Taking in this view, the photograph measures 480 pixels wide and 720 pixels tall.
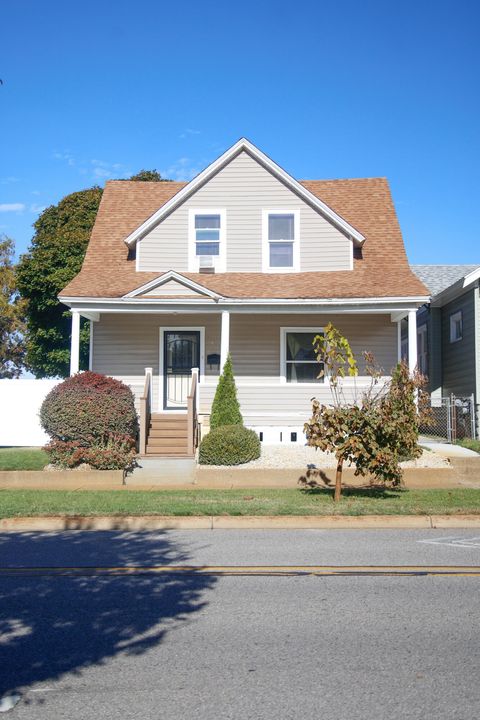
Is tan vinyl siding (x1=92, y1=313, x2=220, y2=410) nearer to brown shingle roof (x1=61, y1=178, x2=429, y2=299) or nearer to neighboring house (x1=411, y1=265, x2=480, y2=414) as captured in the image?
brown shingle roof (x1=61, y1=178, x2=429, y2=299)

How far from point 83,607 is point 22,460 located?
10.8 metres

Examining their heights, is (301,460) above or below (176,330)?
below

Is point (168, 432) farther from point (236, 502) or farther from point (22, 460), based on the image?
point (236, 502)

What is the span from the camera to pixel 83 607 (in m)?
6.48

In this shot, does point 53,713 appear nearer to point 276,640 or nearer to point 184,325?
point 276,640

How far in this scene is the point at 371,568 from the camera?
802 cm

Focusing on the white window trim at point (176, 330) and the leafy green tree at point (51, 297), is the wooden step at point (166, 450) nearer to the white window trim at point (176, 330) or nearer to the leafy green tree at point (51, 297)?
the white window trim at point (176, 330)

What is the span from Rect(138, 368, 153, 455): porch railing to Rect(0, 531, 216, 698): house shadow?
28.4ft

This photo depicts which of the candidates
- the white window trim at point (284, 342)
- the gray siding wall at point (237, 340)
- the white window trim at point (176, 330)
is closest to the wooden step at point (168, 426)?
the white window trim at point (176, 330)

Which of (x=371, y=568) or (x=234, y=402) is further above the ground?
(x=234, y=402)

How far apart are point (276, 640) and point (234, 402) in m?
12.3

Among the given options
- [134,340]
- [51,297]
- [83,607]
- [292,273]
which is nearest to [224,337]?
[134,340]

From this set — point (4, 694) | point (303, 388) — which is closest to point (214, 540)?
point (4, 694)

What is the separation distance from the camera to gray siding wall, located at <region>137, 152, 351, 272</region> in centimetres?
2111
